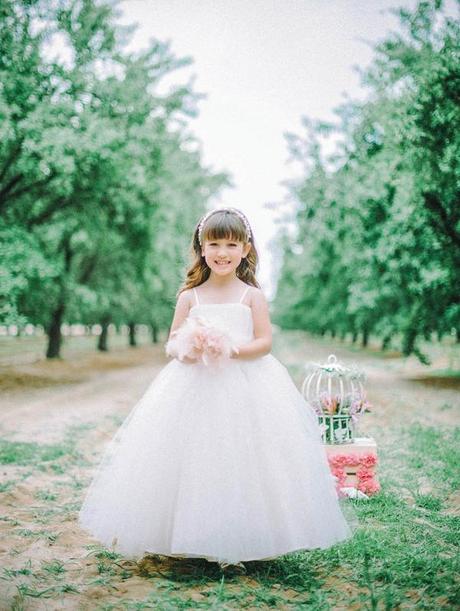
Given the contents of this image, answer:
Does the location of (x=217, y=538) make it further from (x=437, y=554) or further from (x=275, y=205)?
(x=275, y=205)

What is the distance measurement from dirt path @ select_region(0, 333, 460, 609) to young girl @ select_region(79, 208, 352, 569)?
12.7 inches

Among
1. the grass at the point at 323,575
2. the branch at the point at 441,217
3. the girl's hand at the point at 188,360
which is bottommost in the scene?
the grass at the point at 323,575

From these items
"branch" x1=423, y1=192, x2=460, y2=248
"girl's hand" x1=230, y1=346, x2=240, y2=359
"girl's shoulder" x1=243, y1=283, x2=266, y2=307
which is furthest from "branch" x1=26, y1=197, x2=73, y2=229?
"girl's hand" x1=230, y1=346, x2=240, y2=359

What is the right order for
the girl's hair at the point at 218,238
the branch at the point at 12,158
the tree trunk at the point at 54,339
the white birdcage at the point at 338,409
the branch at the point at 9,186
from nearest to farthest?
the girl's hair at the point at 218,238 < the white birdcage at the point at 338,409 < the branch at the point at 12,158 < the branch at the point at 9,186 < the tree trunk at the point at 54,339

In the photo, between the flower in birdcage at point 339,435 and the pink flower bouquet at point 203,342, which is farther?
the flower in birdcage at point 339,435

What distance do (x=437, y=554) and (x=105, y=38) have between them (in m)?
12.4

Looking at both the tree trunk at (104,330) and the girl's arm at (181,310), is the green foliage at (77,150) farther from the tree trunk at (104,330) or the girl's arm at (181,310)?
the tree trunk at (104,330)

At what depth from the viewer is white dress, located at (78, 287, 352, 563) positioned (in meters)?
2.87

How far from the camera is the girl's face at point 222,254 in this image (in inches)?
135

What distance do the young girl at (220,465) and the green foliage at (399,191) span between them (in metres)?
6.51

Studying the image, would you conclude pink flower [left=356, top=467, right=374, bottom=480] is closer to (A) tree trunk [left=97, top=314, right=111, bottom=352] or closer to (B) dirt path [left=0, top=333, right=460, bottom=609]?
(B) dirt path [left=0, top=333, right=460, bottom=609]

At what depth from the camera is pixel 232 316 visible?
3352 mm

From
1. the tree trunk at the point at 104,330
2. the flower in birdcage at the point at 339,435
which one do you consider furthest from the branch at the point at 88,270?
the flower in birdcage at the point at 339,435

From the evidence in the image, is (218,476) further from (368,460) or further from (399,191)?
(399,191)
